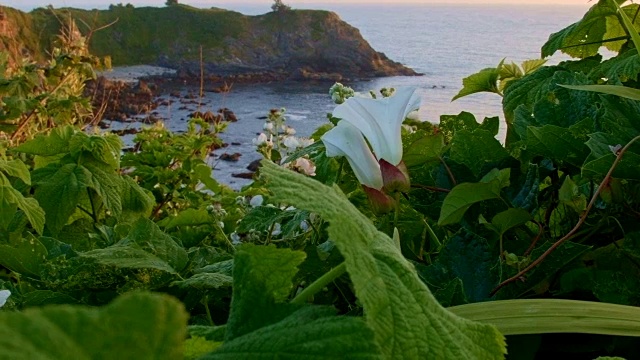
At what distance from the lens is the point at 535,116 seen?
76 cm

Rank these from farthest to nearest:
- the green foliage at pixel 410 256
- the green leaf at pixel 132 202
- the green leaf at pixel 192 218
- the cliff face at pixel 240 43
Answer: the cliff face at pixel 240 43 < the green leaf at pixel 132 202 < the green leaf at pixel 192 218 < the green foliage at pixel 410 256

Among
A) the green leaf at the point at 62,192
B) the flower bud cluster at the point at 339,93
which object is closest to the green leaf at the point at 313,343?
the flower bud cluster at the point at 339,93

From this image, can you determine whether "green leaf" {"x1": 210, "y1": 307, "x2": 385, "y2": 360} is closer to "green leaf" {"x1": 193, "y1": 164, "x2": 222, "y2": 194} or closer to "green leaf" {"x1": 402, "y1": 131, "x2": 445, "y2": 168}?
"green leaf" {"x1": 402, "y1": 131, "x2": 445, "y2": 168}

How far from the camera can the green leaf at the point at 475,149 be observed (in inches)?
28.4

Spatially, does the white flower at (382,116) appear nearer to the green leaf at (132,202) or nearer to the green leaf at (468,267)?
the green leaf at (468,267)

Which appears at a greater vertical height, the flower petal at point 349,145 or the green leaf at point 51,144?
the flower petal at point 349,145

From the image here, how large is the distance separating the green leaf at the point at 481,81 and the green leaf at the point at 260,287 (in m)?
0.76

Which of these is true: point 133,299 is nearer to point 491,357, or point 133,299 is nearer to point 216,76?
point 491,357

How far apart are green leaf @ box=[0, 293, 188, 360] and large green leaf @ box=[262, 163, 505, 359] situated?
111mm

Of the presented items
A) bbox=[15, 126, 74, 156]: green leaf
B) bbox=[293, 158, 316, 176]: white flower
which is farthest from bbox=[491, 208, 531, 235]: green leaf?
bbox=[15, 126, 74, 156]: green leaf

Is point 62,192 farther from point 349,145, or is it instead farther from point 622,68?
point 622,68

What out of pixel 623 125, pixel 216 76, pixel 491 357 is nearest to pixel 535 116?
pixel 623 125

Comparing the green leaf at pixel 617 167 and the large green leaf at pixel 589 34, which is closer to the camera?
the green leaf at pixel 617 167

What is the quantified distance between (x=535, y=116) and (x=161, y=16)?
26.7m
